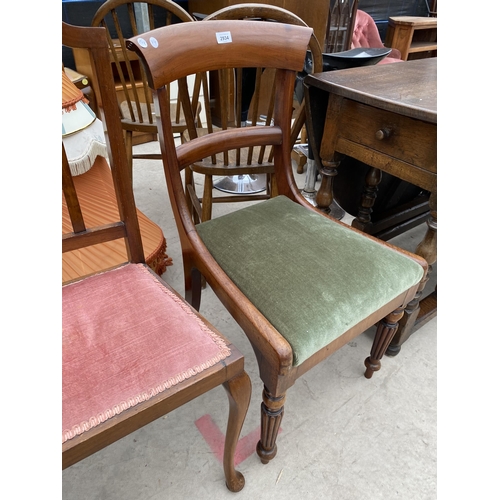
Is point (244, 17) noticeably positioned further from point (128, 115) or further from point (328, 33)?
point (328, 33)

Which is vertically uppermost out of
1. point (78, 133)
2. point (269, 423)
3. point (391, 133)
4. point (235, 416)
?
point (391, 133)

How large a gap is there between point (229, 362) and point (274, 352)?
9 centimetres

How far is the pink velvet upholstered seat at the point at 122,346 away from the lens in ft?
1.83

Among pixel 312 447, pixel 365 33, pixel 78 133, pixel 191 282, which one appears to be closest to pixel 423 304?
pixel 312 447

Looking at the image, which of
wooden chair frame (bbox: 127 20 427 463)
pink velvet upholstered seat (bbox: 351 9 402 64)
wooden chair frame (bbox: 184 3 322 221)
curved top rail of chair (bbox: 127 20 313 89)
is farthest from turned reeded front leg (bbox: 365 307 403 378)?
pink velvet upholstered seat (bbox: 351 9 402 64)

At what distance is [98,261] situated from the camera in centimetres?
123

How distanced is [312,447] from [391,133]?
2.96ft

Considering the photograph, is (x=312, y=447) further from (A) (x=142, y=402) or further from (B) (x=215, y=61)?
(B) (x=215, y=61)

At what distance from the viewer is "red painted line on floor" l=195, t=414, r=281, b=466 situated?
999 millimetres

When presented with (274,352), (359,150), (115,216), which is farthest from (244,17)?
(274,352)

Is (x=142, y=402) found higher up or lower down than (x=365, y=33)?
lower down

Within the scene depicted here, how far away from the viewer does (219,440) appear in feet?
3.37

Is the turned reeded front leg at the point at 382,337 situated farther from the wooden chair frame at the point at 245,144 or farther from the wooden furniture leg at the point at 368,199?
the wooden furniture leg at the point at 368,199

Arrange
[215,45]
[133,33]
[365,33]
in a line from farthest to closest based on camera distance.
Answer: [365,33] → [133,33] → [215,45]
